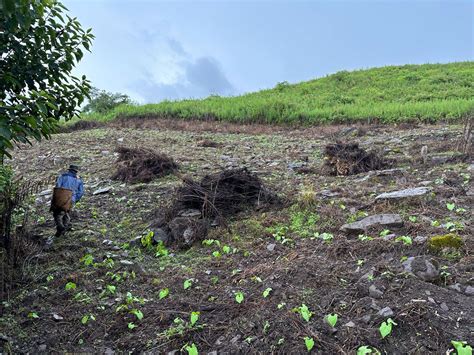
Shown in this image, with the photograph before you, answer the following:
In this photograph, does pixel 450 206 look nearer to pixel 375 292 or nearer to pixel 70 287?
pixel 375 292

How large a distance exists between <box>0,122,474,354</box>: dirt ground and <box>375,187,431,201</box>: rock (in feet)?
0.29

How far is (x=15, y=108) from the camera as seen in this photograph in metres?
2.89

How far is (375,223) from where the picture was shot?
15.5ft

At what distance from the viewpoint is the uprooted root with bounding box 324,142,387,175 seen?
7.40 metres

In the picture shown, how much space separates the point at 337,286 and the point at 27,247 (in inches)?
135

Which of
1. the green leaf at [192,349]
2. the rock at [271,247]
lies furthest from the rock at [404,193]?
the green leaf at [192,349]

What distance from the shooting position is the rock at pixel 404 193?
5.38 metres

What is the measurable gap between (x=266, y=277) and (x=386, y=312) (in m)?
1.20

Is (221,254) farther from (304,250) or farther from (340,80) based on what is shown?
(340,80)

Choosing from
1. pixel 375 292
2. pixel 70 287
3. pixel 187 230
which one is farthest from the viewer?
pixel 187 230

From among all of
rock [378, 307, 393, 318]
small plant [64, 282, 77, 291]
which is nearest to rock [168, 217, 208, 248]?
small plant [64, 282, 77, 291]

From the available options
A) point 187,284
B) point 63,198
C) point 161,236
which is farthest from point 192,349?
point 63,198

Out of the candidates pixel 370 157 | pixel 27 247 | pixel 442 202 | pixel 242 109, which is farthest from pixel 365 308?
pixel 242 109

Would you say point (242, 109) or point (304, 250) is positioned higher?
point (242, 109)
